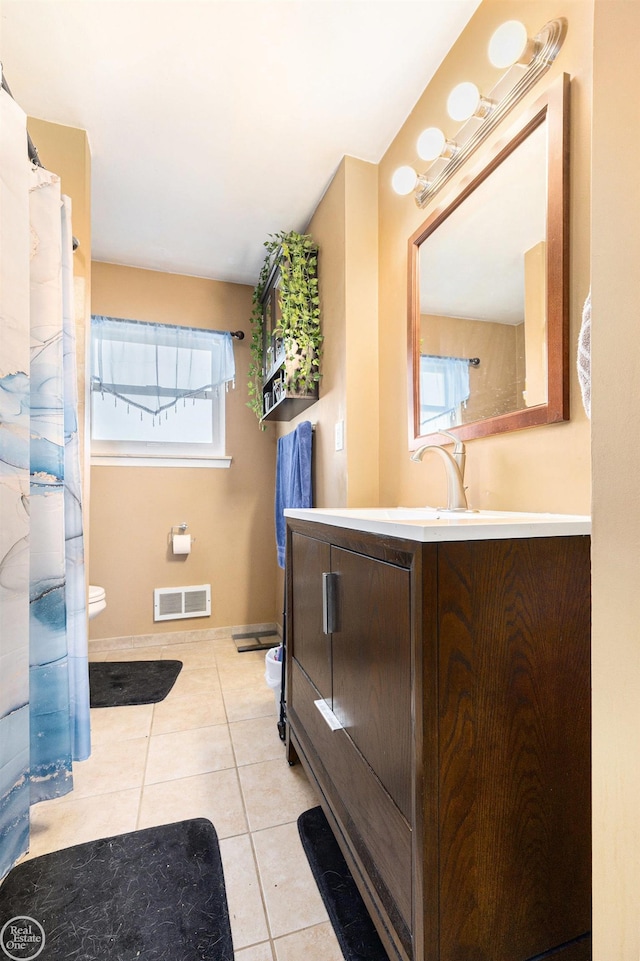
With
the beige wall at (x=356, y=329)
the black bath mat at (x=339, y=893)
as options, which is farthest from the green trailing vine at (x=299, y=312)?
the black bath mat at (x=339, y=893)

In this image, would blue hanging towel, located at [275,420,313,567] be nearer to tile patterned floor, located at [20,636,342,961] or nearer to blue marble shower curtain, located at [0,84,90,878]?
tile patterned floor, located at [20,636,342,961]

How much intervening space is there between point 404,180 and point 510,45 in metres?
0.50

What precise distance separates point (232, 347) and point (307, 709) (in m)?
2.34

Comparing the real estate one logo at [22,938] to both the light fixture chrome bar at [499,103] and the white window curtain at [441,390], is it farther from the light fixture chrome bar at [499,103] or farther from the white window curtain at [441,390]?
the light fixture chrome bar at [499,103]

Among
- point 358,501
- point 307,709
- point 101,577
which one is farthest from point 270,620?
point 307,709

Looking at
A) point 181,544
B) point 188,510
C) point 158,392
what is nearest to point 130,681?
point 181,544

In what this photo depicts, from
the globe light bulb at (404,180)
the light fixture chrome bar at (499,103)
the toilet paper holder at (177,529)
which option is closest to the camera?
the light fixture chrome bar at (499,103)

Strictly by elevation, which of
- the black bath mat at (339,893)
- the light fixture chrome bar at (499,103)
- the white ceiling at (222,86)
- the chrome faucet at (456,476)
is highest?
the white ceiling at (222,86)

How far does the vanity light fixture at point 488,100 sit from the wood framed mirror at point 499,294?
80 millimetres

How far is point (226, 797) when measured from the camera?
4.45 feet

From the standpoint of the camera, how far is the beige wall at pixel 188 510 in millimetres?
2680

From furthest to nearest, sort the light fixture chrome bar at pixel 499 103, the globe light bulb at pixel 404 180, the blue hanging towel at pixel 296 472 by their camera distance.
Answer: the blue hanging towel at pixel 296 472 < the globe light bulb at pixel 404 180 < the light fixture chrome bar at pixel 499 103

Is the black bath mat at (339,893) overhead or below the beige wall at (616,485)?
below

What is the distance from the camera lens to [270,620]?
2.97m
